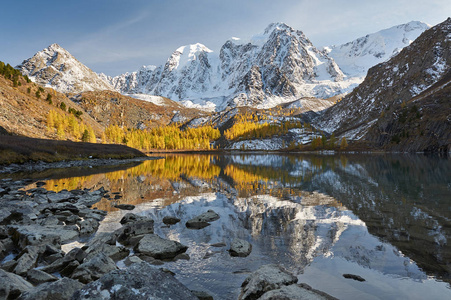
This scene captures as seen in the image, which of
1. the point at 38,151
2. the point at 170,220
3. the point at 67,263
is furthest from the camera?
the point at 38,151

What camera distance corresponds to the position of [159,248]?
12.1 meters

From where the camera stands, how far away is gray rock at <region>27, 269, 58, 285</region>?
858 cm

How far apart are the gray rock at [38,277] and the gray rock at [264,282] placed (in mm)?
6519

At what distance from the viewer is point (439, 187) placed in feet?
95.8

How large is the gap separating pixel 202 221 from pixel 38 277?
995cm

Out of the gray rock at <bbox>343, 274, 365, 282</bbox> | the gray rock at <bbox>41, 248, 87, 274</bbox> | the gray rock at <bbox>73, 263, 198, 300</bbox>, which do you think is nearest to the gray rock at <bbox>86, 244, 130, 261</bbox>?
the gray rock at <bbox>41, 248, 87, 274</bbox>

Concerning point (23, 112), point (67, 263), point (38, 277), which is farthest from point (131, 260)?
point (23, 112)

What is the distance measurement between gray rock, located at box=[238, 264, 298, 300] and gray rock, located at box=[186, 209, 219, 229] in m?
8.17

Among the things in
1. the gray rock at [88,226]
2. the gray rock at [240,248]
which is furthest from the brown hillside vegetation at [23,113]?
the gray rock at [240,248]

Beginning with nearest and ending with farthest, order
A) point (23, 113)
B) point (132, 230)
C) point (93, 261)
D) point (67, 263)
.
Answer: point (93, 261)
point (67, 263)
point (132, 230)
point (23, 113)

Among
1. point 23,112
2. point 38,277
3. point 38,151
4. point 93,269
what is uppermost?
point 23,112

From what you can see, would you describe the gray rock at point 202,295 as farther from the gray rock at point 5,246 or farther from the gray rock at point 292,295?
the gray rock at point 5,246

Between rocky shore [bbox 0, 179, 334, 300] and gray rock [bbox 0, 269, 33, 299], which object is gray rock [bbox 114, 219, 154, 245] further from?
gray rock [bbox 0, 269, 33, 299]

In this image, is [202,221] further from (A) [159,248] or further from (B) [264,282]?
(B) [264,282]
